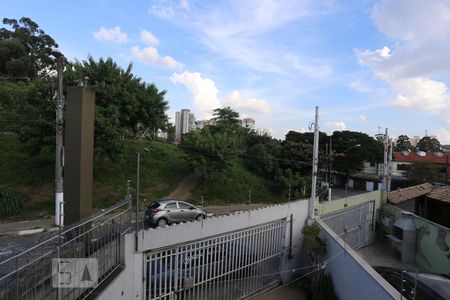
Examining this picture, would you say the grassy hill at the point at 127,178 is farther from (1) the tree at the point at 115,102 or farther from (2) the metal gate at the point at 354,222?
(2) the metal gate at the point at 354,222

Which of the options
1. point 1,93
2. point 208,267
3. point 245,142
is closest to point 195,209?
point 208,267

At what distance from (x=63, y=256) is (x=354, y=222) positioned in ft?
53.5

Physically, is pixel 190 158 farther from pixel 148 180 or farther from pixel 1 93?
pixel 1 93

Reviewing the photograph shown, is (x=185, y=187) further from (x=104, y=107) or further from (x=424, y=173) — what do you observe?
(x=424, y=173)

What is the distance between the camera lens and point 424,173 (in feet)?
141

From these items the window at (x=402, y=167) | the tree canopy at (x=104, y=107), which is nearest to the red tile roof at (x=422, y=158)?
the window at (x=402, y=167)

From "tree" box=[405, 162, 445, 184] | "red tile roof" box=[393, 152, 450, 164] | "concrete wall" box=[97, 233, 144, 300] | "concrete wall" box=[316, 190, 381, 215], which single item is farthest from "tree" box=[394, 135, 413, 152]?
"concrete wall" box=[97, 233, 144, 300]

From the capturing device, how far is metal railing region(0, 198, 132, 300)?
4.14 m

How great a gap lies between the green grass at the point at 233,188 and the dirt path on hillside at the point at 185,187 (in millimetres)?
476

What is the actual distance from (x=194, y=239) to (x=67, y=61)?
1805 cm

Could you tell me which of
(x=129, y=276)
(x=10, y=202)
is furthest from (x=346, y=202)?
(x=10, y=202)

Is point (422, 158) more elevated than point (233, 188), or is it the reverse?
point (422, 158)

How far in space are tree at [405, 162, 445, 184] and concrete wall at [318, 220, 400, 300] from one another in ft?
126

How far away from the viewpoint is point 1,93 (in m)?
30.4
